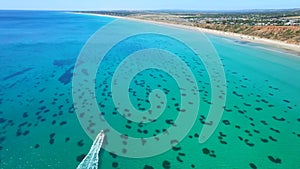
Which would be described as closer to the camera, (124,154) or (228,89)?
(124,154)

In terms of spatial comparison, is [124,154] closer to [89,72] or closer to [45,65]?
[89,72]

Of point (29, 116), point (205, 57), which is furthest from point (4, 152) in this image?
point (205, 57)

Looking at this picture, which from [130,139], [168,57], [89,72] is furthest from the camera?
[168,57]

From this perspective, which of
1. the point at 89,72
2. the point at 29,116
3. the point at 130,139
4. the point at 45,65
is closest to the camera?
the point at 130,139

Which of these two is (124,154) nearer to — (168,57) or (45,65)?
(45,65)

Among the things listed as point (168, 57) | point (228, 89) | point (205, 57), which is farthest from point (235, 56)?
point (228, 89)

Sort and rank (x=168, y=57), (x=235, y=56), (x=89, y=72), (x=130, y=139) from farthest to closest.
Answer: (x=235, y=56), (x=168, y=57), (x=89, y=72), (x=130, y=139)
